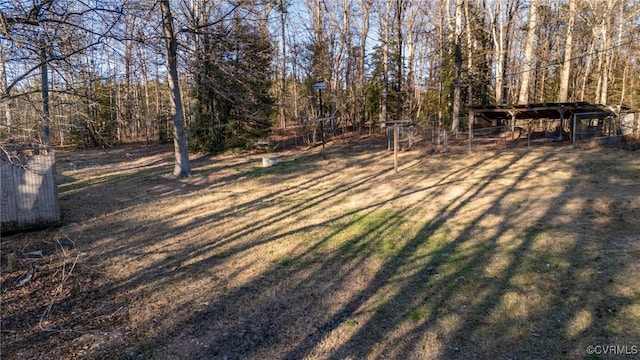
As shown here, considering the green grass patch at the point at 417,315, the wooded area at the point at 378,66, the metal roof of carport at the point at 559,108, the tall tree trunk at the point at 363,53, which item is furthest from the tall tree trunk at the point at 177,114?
the tall tree trunk at the point at 363,53

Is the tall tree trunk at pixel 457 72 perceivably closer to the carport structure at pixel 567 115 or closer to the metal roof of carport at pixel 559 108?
the carport structure at pixel 567 115

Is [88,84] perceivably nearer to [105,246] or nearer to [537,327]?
[105,246]

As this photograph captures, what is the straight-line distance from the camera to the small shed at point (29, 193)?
6629 millimetres

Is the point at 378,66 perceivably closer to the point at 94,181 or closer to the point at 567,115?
the point at 567,115

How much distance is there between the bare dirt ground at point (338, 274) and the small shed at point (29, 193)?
13.0 inches

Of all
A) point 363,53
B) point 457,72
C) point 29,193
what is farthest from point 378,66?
point 29,193

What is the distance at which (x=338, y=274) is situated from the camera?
4.89 meters

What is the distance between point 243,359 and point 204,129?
17.1m

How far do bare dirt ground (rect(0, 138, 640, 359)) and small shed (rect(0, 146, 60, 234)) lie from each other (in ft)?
A: 1.08

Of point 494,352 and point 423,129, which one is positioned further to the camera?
point 423,129

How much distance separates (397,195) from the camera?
9.13m

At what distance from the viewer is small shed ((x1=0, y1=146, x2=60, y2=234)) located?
21.7 ft

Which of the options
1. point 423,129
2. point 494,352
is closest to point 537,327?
point 494,352

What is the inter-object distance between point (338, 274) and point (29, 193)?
5883 mm
